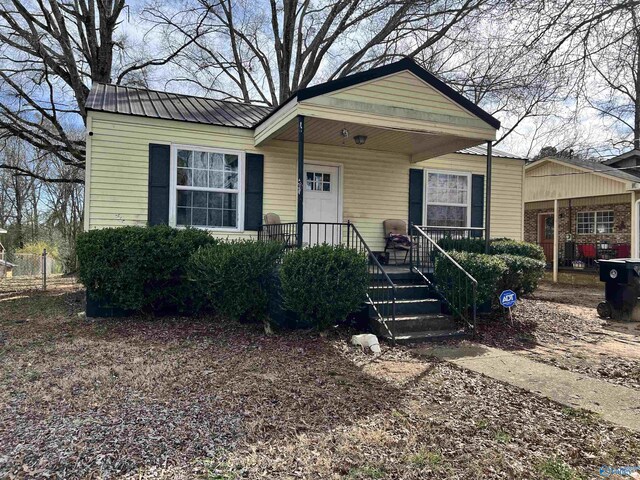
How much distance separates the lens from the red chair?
44.2 ft

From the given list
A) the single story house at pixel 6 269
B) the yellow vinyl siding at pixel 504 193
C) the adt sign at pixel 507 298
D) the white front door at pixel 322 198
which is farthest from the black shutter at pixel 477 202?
the single story house at pixel 6 269

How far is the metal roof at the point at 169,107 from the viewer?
24.6 ft

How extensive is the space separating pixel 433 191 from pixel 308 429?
7401 millimetres

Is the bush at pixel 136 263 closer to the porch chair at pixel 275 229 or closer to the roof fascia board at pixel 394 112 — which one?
the porch chair at pixel 275 229

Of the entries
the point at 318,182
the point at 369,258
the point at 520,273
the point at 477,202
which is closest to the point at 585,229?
the point at 477,202

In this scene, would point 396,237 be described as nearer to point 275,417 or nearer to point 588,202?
point 275,417

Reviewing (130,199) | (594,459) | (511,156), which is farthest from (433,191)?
(594,459)

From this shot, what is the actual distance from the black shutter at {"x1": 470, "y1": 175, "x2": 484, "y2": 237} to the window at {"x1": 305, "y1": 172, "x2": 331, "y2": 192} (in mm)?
3378

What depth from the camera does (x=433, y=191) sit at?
9.54 meters

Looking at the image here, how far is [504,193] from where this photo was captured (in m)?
10.1

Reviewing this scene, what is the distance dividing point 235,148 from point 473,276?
4.70 metres

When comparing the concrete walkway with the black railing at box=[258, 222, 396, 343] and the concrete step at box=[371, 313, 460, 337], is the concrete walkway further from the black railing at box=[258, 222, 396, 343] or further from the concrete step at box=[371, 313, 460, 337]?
the black railing at box=[258, 222, 396, 343]

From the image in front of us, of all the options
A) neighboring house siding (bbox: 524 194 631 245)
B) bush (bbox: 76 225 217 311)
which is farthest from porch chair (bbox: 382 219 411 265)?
neighboring house siding (bbox: 524 194 631 245)

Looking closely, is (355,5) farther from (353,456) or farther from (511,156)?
(353,456)
